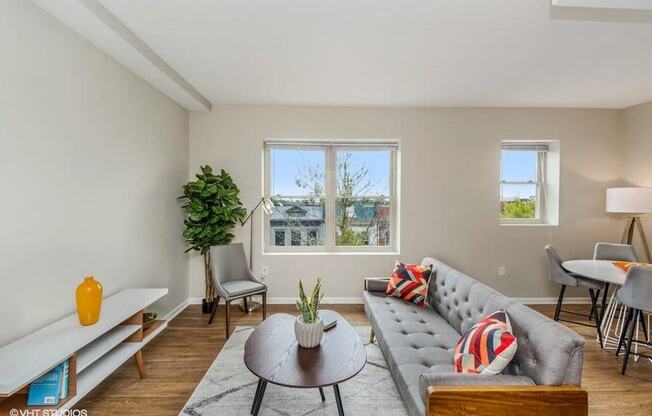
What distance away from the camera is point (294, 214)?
13.1ft

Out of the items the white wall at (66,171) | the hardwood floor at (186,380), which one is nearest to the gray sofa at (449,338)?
the hardwood floor at (186,380)

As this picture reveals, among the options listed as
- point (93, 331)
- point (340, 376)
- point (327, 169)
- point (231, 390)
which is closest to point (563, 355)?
point (340, 376)

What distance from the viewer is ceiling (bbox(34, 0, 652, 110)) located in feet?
6.14

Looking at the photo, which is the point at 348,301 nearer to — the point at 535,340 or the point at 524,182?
the point at 535,340

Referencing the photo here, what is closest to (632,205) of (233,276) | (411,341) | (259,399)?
(411,341)

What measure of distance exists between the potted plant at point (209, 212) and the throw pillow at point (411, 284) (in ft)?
6.43

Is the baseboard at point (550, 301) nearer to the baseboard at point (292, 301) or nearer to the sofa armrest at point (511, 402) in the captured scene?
the baseboard at point (292, 301)

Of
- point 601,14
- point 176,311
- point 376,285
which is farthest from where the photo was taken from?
point 176,311

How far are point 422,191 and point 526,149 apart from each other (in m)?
1.63

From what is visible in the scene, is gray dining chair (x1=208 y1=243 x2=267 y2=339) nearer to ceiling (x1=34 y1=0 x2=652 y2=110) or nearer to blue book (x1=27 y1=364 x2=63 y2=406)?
blue book (x1=27 y1=364 x2=63 y2=406)

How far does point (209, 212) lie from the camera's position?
3.34 m

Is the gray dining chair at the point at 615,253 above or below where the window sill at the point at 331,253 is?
above

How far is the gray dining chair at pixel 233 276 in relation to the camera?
2990mm

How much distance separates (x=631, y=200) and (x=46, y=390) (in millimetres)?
5181
